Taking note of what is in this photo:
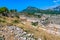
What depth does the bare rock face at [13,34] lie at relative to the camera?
18.3 metres

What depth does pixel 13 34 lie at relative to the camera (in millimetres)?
18938

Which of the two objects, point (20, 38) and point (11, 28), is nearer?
point (20, 38)

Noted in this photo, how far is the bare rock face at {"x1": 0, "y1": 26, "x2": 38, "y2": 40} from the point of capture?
18259mm

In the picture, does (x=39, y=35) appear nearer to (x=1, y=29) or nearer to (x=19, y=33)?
(x=19, y=33)

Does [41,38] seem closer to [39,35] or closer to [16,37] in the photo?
[39,35]

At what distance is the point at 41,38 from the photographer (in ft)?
63.0

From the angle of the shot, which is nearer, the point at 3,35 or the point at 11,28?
the point at 3,35

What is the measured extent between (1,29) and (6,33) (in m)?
1.06

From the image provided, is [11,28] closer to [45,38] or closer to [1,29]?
[1,29]

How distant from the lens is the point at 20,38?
18172mm

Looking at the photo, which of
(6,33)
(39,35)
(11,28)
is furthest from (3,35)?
(39,35)

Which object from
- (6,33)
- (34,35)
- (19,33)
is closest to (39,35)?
(34,35)

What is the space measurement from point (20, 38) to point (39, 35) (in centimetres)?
232

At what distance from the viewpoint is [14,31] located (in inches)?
778
